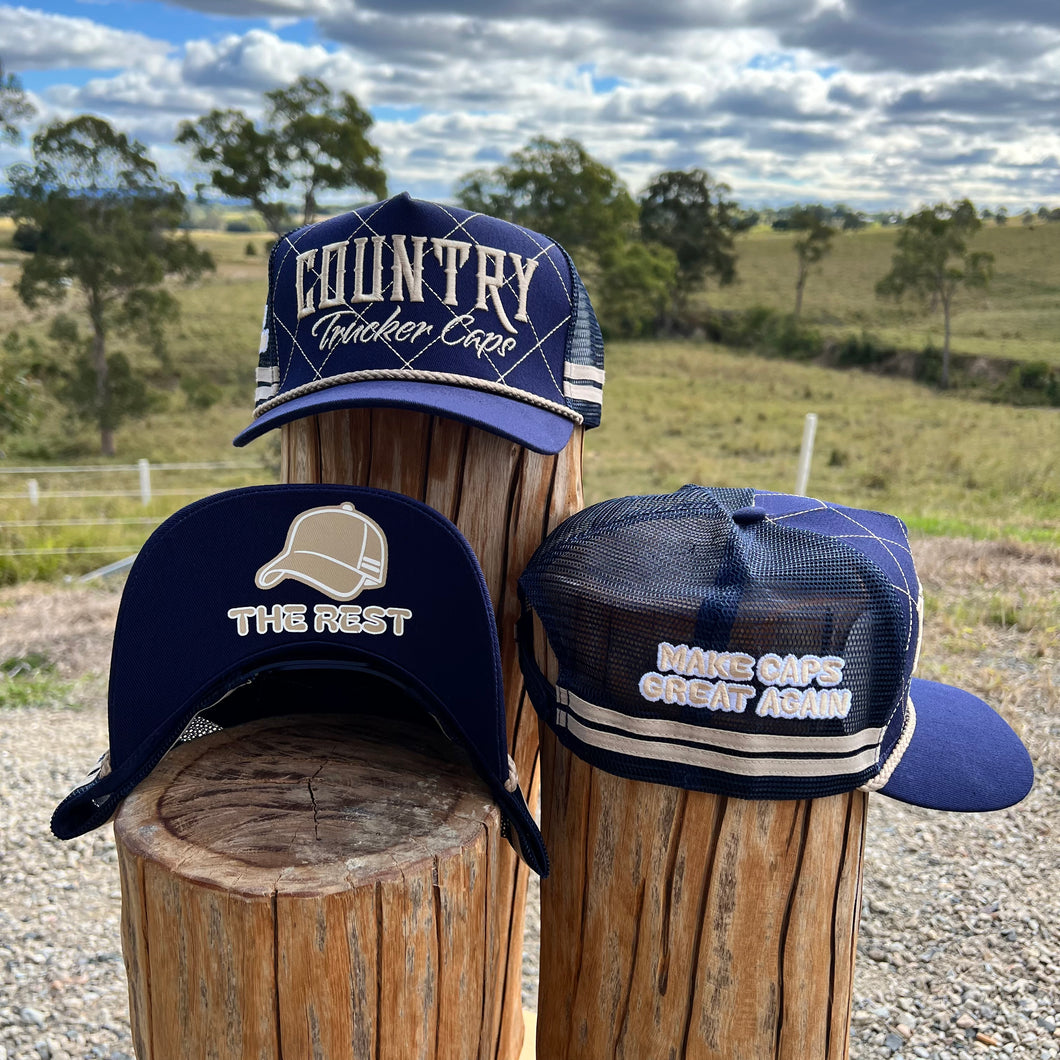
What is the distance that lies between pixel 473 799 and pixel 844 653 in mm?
568

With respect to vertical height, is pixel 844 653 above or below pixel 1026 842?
above

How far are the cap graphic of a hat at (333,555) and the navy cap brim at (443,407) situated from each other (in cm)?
18

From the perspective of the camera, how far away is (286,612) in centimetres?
142

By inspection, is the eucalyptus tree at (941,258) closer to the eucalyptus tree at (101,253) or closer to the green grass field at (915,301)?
the green grass field at (915,301)

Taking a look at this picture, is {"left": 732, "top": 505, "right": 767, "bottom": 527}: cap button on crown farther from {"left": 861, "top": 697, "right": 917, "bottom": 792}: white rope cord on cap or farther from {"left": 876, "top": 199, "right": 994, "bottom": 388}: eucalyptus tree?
{"left": 876, "top": 199, "right": 994, "bottom": 388}: eucalyptus tree

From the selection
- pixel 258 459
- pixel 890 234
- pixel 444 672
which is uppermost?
pixel 890 234

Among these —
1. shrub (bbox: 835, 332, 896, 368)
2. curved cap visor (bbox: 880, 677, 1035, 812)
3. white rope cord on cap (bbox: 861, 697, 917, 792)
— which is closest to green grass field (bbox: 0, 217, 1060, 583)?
shrub (bbox: 835, 332, 896, 368)

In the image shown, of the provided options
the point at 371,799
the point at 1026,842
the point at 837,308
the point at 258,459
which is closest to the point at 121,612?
the point at 371,799

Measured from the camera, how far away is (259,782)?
1463mm

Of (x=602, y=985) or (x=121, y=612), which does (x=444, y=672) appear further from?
(x=602, y=985)

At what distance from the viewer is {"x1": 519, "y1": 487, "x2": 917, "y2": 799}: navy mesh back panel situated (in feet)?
4.42

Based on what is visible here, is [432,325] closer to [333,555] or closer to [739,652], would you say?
[333,555]

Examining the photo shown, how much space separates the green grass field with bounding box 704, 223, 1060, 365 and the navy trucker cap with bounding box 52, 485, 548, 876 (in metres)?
29.6

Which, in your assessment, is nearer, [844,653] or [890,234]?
[844,653]
